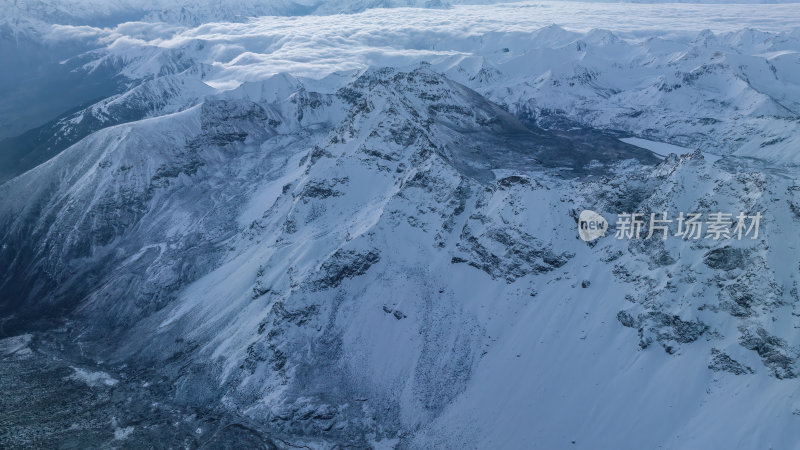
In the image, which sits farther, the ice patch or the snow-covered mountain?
the ice patch

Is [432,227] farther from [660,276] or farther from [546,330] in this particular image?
[660,276]

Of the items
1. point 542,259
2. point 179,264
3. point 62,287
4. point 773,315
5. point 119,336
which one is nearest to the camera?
point 773,315

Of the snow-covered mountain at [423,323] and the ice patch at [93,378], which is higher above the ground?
the snow-covered mountain at [423,323]

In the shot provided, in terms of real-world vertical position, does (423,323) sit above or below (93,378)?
above

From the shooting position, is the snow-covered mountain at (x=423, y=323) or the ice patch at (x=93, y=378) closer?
the snow-covered mountain at (x=423, y=323)

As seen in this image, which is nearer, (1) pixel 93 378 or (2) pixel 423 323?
(2) pixel 423 323

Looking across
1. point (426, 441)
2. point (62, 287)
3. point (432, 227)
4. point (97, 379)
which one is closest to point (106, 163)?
point (62, 287)

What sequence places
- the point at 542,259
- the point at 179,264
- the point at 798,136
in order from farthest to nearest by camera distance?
the point at 798,136 → the point at 179,264 → the point at 542,259

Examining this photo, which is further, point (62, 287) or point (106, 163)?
point (106, 163)

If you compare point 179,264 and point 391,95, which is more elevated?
point 391,95

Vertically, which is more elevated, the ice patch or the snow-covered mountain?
the snow-covered mountain

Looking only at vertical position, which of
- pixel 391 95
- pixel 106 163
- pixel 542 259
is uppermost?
pixel 391 95
